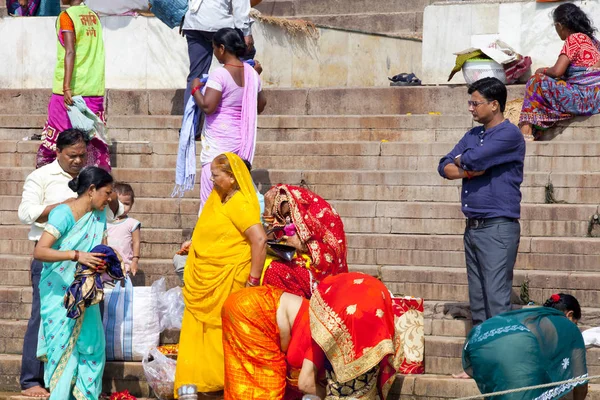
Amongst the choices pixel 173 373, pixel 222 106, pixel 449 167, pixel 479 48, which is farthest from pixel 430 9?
pixel 173 373

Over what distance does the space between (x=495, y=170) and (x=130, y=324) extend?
2.68 m

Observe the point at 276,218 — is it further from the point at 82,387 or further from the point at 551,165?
the point at 551,165

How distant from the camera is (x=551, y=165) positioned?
9352 mm

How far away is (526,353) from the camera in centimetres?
557

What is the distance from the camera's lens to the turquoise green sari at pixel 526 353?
18.3ft

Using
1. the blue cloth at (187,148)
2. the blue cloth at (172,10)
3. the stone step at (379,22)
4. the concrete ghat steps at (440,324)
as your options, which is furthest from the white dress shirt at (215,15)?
the stone step at (379,22)

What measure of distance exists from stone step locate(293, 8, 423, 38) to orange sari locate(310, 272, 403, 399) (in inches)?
267

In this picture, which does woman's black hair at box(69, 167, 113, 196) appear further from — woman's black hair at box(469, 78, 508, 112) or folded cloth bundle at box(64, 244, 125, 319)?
woman's black hair at box(469, 78, 508, 112)

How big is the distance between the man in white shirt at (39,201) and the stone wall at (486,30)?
4.73 meters

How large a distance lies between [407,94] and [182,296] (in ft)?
11.9

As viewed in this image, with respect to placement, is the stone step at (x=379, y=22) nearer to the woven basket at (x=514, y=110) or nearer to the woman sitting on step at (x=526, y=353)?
the woven basket at (x=514, y=110)

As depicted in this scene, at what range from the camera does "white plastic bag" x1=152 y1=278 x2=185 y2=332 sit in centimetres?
791

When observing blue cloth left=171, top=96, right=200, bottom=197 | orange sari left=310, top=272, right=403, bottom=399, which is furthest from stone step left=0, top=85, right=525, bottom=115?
orange sari left=310, top=272, right=403, bottom=399

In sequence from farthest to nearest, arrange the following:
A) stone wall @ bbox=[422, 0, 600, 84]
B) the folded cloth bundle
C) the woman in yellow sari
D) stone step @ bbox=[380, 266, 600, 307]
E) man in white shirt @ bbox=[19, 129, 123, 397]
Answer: stone wall @ bbox=[422, 0, 600, 84] → stone step @ bbox=[380, 266, 600, 307] → man in white shirt @ bbox=[19, 129, 123, 397] → the woman in yellow sari → the folded cloth bundle
